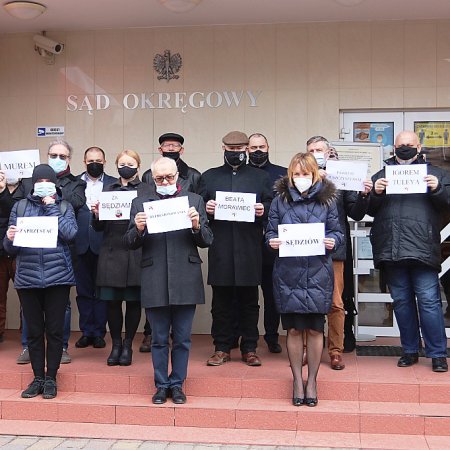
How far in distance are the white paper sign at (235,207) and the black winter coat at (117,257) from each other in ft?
2.23

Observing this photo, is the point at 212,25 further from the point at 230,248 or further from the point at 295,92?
the point at 230,248

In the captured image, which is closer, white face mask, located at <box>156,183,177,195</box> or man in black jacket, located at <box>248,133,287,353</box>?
white face mask, located at <box>156,183,177,195</box>

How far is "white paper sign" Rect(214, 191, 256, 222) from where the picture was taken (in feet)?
20.8

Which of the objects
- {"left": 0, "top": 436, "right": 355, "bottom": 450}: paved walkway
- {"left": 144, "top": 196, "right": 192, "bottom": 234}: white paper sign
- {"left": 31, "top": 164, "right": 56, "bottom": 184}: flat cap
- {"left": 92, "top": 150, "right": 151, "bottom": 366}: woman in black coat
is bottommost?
{"left": 0, "top": 436, "right": 355, "bottom": 450}: paved walkway

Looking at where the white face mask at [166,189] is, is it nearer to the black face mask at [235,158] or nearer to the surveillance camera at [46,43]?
the black face mask at [235,158]

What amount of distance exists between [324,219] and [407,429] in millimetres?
1660

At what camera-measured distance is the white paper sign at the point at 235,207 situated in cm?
633

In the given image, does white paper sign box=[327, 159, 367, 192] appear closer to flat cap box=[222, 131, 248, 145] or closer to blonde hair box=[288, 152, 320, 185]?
blonde hair box=[288, 152, 320, 185]

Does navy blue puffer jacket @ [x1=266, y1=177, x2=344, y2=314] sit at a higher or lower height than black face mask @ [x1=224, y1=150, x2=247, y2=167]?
lower

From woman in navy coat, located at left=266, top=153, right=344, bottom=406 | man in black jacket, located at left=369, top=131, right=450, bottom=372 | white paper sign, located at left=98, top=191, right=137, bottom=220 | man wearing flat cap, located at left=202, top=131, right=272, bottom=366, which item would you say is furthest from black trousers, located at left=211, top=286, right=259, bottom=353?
man in black jacket, located at left=369, top=131, right=450, bottom=372

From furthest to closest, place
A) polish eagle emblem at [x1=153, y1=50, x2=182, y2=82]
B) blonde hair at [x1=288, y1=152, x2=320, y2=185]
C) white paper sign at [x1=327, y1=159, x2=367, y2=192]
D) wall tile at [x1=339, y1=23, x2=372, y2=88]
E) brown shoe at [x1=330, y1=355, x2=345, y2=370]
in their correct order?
polish eagle emblem at [x1=153, y1=50, x2=182, y2=82] → wall tile at [x1=339, y1=23, x2=372, y2=88] → brown shoe at [x1=330, y1=355, x2=345, y2=370] → white paper sign at [x1=327, y1=159, x2=367, y2=192] → blonde hair at [x1=288, y1=152, x2=320, y2=185]

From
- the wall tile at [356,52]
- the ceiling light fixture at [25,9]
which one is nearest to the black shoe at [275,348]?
the wall tile at [356,52]

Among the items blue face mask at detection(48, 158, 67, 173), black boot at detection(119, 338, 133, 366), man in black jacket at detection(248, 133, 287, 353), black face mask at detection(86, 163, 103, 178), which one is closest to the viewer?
black boot at detection(119, 338, 133, 366)

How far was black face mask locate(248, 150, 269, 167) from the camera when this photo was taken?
6.83m
